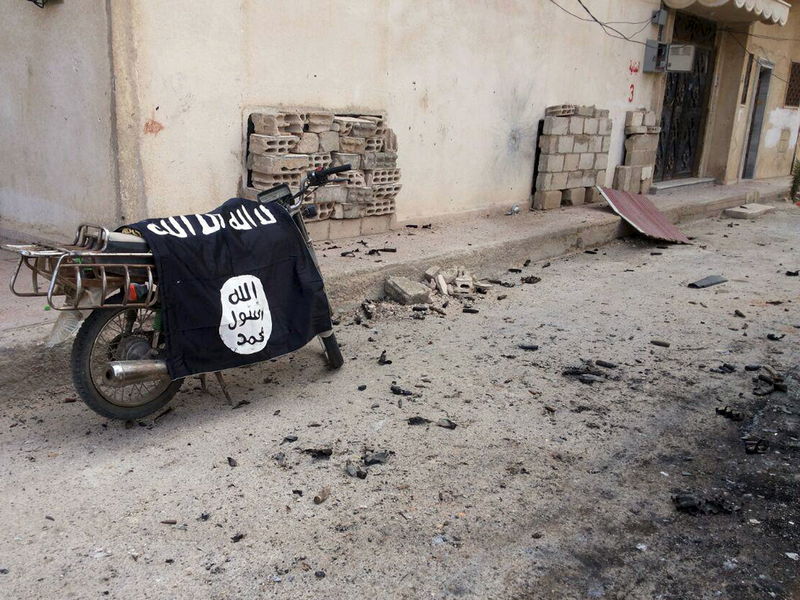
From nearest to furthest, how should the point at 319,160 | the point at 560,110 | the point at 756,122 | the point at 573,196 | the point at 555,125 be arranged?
the point at 319,160 < the point at 555,125 < the point at 560,110 < the point at 573,196 < the point at 756,122

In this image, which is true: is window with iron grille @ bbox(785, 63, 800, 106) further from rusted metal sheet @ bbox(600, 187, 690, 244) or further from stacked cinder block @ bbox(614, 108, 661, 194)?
rusted metal sheet @ bbox(600, 187, 690, 244)

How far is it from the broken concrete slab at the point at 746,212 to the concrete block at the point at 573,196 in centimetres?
312

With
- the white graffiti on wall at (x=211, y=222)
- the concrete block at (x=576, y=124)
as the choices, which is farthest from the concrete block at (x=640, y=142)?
the white graffiti on wall at (x=211, y=222)

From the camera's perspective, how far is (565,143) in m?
9.12

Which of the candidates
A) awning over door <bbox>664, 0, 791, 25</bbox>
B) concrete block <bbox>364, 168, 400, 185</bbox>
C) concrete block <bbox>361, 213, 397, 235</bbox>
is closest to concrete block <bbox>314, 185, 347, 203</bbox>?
concrete block <bbox>364, 168, 400, 185</bbox>

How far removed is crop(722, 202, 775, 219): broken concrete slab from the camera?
11.1 m

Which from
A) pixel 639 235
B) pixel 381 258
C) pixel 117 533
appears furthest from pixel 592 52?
pixel 117 533

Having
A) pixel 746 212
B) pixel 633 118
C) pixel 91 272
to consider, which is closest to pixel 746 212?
pixel 746 212

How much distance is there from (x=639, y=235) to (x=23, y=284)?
728 centimetres

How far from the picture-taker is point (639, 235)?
9047 mm

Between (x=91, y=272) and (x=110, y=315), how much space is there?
0.22 metres

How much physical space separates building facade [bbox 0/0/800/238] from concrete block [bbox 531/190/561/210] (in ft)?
0.59

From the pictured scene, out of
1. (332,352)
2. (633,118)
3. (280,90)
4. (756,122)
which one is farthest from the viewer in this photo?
(756,122)

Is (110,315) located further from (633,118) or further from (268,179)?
(633,118)
